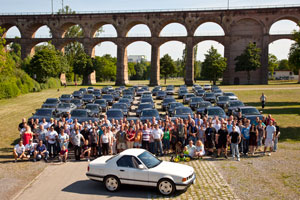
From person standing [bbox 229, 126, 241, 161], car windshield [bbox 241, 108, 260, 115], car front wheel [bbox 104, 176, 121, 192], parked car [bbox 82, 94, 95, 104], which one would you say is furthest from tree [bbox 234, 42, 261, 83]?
car front wheel [bbox 104, 176, 121, 192]

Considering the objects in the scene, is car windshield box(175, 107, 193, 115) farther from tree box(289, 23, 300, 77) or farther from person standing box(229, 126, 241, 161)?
tree box(289, 23, 300, 77)

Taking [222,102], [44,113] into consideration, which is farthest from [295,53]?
[44,113]

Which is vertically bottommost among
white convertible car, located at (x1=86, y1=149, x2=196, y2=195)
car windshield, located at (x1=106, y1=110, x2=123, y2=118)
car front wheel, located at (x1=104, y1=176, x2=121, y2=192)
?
car front wheel, located at (x1=104, y1=176, x2=121, y2=192)

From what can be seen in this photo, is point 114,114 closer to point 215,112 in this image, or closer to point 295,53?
point 215,112

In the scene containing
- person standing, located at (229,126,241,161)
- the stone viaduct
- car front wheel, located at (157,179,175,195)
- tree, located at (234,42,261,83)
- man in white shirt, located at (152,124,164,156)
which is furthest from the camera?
the stone viaduct

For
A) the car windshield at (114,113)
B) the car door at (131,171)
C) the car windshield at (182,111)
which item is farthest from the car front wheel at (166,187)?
the car windshield at (114,113)

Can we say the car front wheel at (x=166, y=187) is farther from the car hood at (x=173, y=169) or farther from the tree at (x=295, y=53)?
the tree at (x=295, y=53)

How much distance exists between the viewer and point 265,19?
6338 cm

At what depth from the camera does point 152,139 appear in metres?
13.9

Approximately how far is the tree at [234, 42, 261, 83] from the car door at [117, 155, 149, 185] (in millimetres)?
57500

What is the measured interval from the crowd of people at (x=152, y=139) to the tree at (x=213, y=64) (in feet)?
164

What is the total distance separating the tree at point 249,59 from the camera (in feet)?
205

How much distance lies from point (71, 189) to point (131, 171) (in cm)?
217

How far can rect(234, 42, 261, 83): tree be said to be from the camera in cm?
6253
